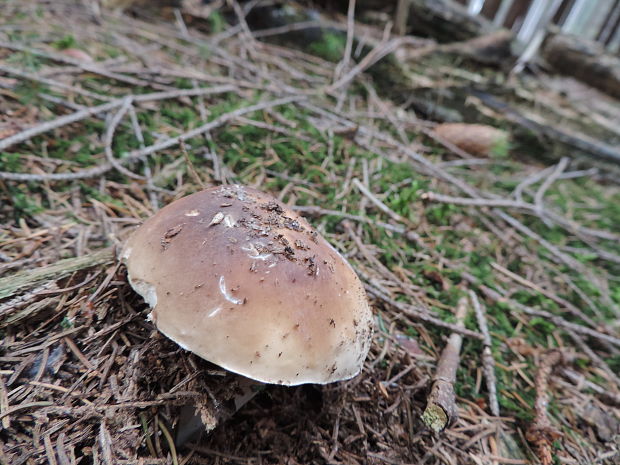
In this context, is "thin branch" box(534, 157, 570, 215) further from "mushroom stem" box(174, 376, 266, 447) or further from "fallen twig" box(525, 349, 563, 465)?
"mushroom stem" box(174, 376, 266, 447)

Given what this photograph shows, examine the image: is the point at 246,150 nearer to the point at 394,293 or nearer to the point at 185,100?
the point at 185,100

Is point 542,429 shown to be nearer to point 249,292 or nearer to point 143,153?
point 249,292

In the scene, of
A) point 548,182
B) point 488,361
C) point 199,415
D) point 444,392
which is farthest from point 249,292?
point 548,182

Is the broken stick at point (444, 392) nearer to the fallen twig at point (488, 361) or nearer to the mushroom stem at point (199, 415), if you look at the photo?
the fallen twig at point (488, 361)

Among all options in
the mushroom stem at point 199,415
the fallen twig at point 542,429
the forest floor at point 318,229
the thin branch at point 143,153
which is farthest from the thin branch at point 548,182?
the mushroom stem at point 199,415

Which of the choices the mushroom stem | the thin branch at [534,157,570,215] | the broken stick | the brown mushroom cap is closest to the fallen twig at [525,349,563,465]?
the broken stick

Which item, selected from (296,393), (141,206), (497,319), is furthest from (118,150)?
(497,319)
